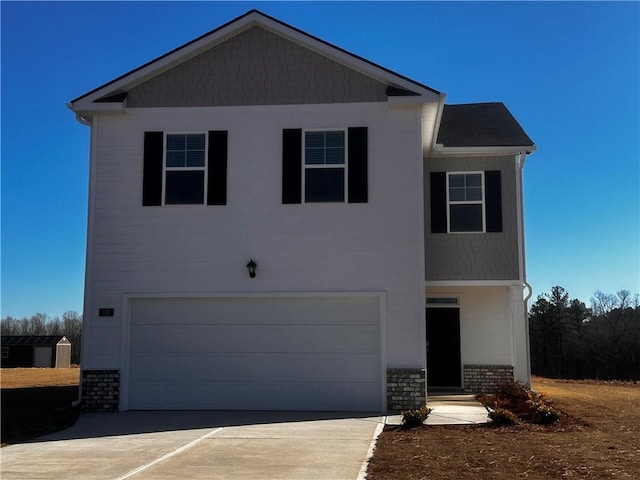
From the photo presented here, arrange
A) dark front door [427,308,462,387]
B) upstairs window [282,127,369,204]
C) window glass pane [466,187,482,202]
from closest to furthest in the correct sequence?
1. upstairs window [282,127,369,204]
2. window glass pane [466,187,482,202]
3. dark front door [427,308,462,387]

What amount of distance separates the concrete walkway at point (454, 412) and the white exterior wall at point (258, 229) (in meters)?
1.38

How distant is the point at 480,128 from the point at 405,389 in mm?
7466

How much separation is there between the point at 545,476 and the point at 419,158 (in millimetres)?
7451

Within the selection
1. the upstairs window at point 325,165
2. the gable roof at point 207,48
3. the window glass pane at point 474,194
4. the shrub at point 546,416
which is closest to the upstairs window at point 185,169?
the gable roof at point 207,48

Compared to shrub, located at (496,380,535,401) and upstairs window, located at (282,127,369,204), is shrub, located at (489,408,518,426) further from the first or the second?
upstairs window, located at (282,127,369,204)

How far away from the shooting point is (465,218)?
15.7m

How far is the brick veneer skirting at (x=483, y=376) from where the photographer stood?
16406 millimetres

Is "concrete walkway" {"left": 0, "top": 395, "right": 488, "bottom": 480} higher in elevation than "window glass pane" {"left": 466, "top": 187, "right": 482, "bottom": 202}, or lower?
lower

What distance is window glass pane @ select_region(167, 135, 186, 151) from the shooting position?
13.8 meters

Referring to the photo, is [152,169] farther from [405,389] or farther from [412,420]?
[412,420]

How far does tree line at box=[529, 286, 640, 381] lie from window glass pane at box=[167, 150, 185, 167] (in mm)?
35746

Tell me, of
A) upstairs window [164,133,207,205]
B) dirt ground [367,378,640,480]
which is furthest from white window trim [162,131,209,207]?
dirt ground [367,378,640,480]

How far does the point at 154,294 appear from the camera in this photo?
13352mm

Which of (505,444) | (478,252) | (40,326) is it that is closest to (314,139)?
(478,252)
